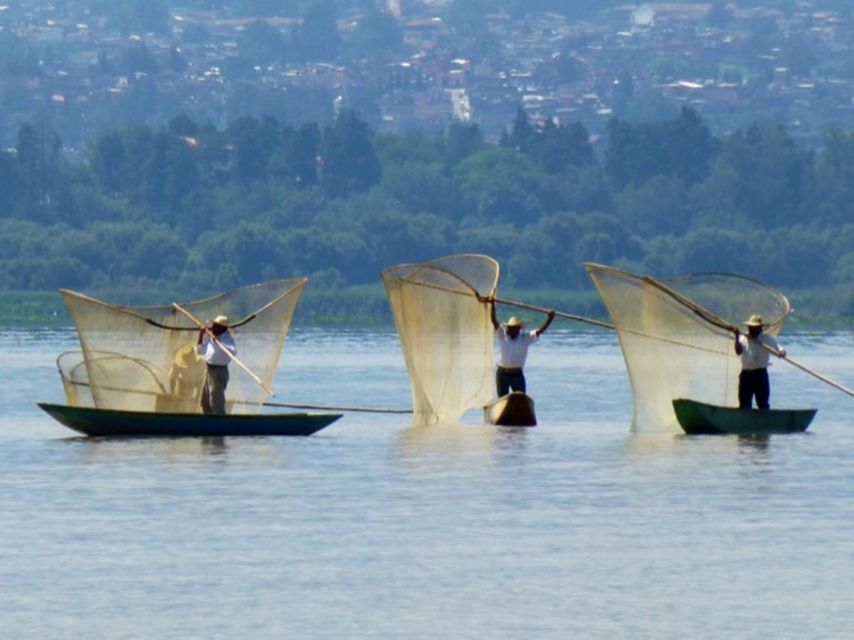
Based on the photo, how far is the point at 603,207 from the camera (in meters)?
196

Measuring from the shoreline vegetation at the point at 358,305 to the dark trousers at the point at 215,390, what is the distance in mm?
70690

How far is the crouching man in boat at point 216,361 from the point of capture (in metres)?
40.9

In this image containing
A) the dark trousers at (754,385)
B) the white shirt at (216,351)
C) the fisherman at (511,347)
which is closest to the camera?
the white shirt at (216,351)

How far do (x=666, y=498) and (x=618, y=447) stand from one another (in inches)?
300

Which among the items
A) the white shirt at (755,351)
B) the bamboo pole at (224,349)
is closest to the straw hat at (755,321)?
the white shirt at (755,351)

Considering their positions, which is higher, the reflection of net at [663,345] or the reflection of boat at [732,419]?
the reflection of net at [663,345]

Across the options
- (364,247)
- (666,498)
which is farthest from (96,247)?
(666,498)

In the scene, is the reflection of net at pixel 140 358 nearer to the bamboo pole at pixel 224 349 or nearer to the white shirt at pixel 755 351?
the bamboo pole at pixel 224 349

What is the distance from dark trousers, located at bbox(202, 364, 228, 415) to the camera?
4106 centimetres

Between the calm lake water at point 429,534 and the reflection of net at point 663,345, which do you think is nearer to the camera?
the calm lake water at point 429,534

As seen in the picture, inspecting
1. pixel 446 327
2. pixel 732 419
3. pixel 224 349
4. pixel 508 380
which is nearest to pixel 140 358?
pixel 224 349

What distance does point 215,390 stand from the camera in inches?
1623

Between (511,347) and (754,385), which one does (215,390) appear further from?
(754,385)

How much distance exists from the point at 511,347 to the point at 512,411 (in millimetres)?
1468
